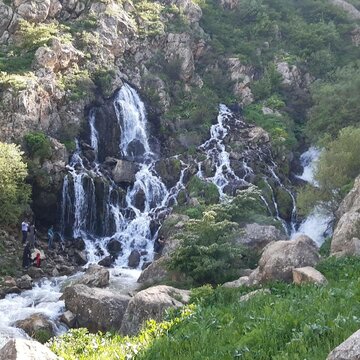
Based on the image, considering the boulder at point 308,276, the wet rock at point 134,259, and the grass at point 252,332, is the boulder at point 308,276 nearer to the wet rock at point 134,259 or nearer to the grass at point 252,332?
the grass at point 252,332

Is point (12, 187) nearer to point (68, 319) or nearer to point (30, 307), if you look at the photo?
point (30, 307)

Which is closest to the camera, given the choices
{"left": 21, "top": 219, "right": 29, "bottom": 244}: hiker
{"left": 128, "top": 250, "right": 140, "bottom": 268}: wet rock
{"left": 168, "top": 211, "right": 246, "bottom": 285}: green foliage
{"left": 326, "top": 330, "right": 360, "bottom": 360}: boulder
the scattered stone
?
{"left": 326, "top": 330, "right": 360, "bottom": 360}: boulder

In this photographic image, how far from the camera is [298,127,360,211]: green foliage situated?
75.8 ft

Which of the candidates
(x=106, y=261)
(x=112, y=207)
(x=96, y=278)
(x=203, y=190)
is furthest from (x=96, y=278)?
(x=203, y=190)

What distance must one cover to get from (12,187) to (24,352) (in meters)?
16.1

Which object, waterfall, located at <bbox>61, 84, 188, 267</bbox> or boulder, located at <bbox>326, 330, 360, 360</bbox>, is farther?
waterfall, located at <bbox>61, 84, 188, 267</bbox>

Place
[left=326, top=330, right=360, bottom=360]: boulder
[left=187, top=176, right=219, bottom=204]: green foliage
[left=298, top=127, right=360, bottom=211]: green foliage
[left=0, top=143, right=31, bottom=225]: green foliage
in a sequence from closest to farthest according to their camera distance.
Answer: [left=326, top=330, right=360, bottom=360]: boulder → [left=0, top=143, right=31, bottom=225]: green foliage → [left=298, top=127, right=360, bottom=211]: green foliage → [left=187, top=176, right=219, bottom=204]: green foliage

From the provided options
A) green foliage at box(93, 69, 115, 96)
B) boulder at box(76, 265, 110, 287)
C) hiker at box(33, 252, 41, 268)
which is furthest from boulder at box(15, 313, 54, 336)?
green foliage at box(93, 69, 115, 96)

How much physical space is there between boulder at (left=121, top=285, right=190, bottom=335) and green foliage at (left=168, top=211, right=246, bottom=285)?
413 cm

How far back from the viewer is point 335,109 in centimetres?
3145

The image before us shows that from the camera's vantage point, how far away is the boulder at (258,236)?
19.5 m

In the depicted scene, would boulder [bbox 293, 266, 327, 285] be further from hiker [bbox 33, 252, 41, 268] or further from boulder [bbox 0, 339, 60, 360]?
hiker [bbox 33, 252, 41, 268]

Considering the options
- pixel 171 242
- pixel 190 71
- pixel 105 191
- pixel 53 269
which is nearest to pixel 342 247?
pixel 171 242

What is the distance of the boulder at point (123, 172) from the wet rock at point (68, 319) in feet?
45.2
